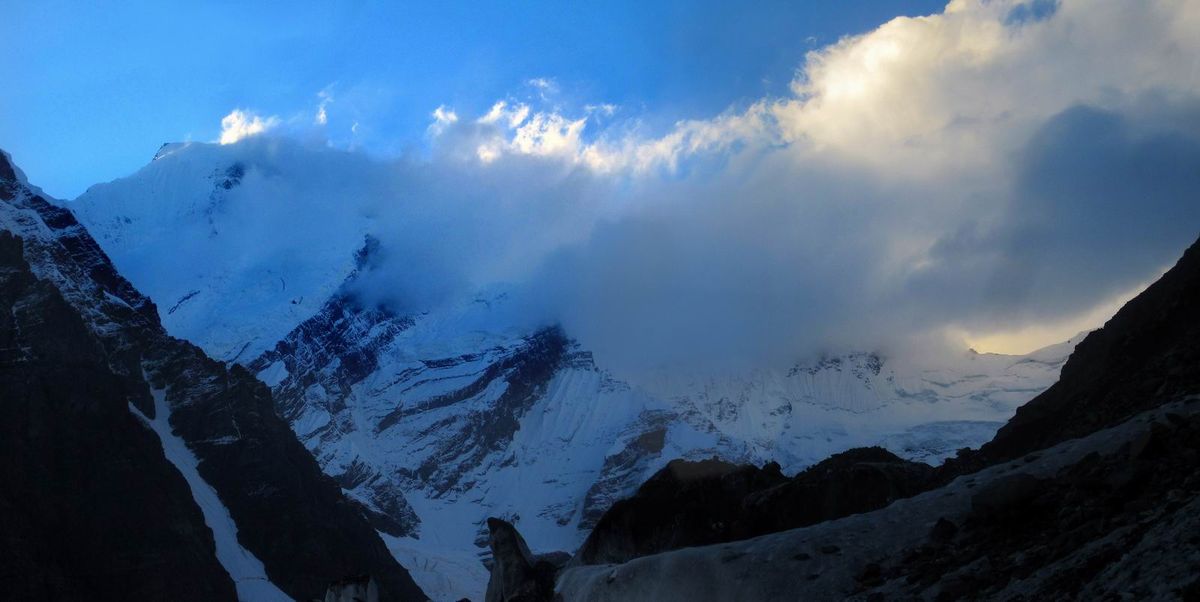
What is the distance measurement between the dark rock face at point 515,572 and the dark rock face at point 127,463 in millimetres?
76630

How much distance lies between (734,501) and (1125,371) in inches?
591

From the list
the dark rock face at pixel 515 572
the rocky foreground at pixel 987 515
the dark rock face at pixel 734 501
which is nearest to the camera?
the rocky foreground at pixel 987 515

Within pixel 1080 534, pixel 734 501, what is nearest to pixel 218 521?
pixel 734 501

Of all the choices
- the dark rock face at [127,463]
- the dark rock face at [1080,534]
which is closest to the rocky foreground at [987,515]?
the dark rock face at [1080,534]

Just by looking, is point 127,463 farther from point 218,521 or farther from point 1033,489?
point 1033,489

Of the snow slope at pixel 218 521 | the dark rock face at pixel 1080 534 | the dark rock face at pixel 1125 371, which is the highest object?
the snow slope at pixel 218 521

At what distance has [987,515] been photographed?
2562 centimetres

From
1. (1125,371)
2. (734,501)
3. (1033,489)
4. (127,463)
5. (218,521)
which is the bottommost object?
(1033,489)

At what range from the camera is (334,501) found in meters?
189

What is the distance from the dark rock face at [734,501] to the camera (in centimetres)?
3988

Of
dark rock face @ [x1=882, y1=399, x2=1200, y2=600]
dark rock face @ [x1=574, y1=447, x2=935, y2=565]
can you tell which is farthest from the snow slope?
dark rock face @ [x1=882, y1=399, x2=1200, y2=600]

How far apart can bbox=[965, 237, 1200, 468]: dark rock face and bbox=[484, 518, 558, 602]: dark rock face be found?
16.9m

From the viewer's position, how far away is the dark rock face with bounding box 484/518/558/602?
43.6 metres

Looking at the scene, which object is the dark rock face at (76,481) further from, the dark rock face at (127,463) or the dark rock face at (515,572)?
the dark rock face at (515,572)
